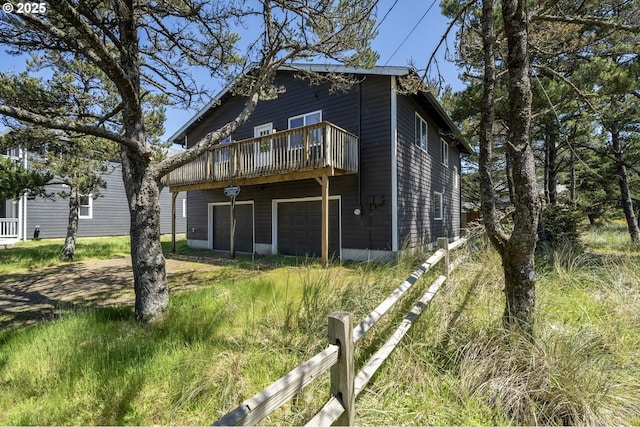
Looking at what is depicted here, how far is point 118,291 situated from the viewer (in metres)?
6.21

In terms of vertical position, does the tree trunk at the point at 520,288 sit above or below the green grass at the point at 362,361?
above

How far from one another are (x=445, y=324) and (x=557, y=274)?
290cm

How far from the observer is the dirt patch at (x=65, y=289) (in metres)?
4.97

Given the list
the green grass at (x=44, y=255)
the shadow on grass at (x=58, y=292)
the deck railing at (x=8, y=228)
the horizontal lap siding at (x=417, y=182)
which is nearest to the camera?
the shadow on grass at (x=58, y=292)

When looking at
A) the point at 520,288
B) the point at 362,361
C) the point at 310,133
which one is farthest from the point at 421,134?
the point at 362,361

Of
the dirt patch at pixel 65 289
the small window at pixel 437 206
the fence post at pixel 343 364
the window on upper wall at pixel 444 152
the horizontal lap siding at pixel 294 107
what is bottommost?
the dirt patch at pixel 65 289

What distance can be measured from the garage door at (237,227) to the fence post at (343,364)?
11.1 m

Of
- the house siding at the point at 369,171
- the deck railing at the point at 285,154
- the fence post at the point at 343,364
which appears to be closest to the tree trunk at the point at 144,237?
the fence post at the point at 343,364

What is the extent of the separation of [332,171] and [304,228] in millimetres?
3301

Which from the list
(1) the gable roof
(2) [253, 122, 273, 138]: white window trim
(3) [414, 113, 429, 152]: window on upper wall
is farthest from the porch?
(3) [414, 113, 429, 152]: window on upper wall

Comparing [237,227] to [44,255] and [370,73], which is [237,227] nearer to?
[44,255]

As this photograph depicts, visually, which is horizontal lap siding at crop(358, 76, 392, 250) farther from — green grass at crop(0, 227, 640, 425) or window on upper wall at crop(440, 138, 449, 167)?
window on upper wall at crop(440, 138, 449, 167)

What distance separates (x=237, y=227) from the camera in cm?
1297

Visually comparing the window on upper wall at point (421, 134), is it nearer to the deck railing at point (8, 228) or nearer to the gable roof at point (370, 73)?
the gable roof at point (370, 73)
